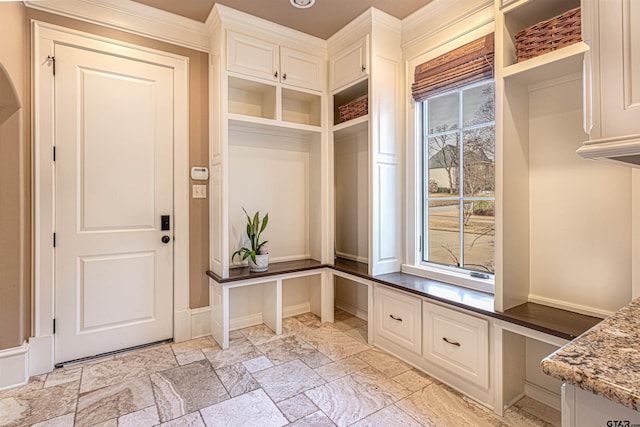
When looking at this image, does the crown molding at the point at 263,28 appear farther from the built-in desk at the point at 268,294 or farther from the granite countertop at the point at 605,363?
the granite countertop at the point at 605,363

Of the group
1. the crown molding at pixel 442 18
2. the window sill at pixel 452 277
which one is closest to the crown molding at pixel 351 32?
the crown molding at pixel 442 18

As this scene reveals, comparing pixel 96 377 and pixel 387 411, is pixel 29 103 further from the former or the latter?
pixel 387 411

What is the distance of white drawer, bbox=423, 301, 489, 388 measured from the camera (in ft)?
5.98

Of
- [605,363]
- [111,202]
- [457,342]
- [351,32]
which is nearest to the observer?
[605,363]

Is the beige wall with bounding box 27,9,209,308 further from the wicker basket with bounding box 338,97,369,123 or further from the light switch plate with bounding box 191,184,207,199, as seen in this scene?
the wicker basket with bounding box 338,97,369,123

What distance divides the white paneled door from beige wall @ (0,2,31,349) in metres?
0.17

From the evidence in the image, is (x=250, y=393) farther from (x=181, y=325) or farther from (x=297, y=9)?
(x=297, y=9)

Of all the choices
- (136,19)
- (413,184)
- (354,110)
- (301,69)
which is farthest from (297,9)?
(413,184)

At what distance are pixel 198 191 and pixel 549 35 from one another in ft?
8.57

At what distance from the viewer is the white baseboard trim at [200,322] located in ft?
8.97

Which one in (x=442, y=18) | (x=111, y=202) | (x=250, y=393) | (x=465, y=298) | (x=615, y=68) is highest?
(x=442, y=18)

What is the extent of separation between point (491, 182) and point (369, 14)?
162 centimetres

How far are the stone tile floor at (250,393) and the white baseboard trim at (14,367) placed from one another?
60mm

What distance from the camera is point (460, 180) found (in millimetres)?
2367
